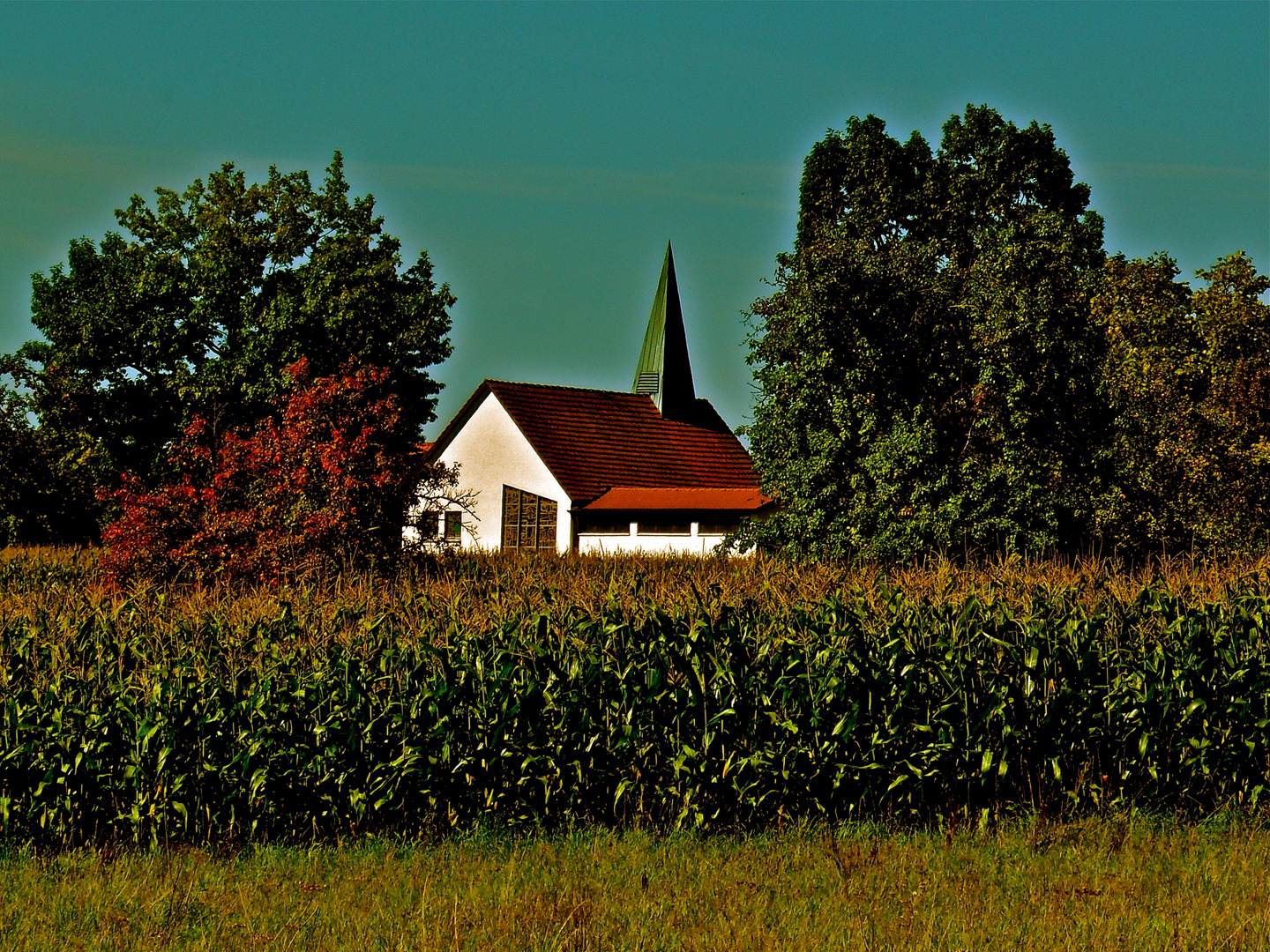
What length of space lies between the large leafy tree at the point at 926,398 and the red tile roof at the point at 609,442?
48.9 ft

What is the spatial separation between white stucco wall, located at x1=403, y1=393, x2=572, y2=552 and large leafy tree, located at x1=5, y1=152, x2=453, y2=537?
5.23m

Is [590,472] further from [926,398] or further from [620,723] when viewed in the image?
[620,723]

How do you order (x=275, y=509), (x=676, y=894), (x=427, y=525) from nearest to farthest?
(x=676, y=894), (x=275, y=509), (x=427, y=525)

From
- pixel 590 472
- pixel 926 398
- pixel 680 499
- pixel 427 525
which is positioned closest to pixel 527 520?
pixel 590 472

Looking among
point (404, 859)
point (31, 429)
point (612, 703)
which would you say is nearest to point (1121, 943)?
point (612, 703)

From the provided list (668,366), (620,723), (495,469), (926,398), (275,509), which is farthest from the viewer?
(668,366)

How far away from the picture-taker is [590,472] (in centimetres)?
4803

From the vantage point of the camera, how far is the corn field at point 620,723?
8508 mm

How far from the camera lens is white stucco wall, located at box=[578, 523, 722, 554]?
42781mm

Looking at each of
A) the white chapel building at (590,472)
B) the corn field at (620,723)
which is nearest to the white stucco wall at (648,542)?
the white chapel building at (590,472)

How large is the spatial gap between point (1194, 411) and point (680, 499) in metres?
17.0

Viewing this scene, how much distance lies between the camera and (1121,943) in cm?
662

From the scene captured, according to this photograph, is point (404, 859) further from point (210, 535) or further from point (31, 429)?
point (31, 429)

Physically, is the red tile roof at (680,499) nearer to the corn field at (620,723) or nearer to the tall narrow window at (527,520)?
the tall narrow window at (527,520)
